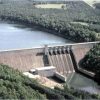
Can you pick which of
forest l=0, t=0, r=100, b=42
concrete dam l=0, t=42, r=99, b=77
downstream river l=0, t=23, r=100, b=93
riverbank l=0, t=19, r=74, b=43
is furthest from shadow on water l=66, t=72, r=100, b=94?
riverbank l=0, t=19, r=74, b=43

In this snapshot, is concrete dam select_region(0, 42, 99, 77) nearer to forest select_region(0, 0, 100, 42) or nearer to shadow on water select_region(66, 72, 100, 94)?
shadow on water select_region(66, 72, 100, 94)

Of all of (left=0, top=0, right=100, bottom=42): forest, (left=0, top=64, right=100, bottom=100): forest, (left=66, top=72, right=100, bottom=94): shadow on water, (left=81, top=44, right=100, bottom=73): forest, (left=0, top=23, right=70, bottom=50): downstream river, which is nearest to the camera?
(left=0, top=64, right=100, bottom=100): forest

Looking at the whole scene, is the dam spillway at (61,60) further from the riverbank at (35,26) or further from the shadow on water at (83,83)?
the riverbank at (35,26)

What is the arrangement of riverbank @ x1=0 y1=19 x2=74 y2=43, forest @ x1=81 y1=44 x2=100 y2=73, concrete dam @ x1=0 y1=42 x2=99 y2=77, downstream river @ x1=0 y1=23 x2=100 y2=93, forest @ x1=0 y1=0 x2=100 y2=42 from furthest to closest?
riverbank @ x1=0 y1=19 x2=74 y2=43
forest @ x1=0 y1=0 x2=100 y2=42
forest @ x1=81 y1=44 x2=100 y2=73
concrete dam @ x1=0 y1=42 x2=99 y2=77
downstream river @ x1=0 y1=23 x2=100 y2=93

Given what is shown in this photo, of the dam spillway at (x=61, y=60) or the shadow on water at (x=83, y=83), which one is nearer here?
the shadow on water at (x=83, y=83)

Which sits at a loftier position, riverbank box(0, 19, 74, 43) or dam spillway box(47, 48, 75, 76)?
dam spillway box(47, 48, 75, 76)

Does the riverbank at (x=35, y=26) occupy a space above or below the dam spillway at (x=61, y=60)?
below

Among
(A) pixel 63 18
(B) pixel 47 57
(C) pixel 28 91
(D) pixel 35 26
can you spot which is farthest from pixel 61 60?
(A) pixel 63 18

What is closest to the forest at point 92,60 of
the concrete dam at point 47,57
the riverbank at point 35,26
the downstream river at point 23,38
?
the concrete dam at point 47,57
